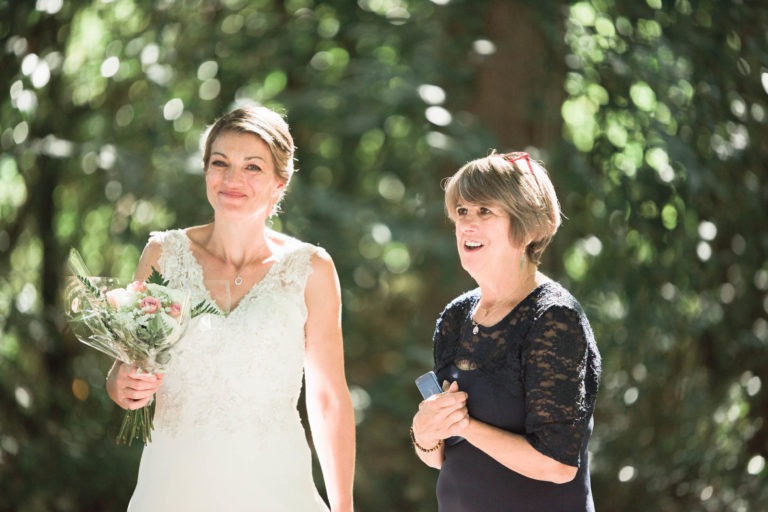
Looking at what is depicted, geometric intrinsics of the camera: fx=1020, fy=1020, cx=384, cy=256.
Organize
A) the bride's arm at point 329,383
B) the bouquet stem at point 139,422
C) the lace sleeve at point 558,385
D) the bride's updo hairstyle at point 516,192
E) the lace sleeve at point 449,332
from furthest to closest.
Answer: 1. the bride's arm at point 329,383
2. the bouquet stem at point 139,422
3. the lace sleeve at point 449,332
4. the bride's updo hairstyle at point 516,192
5. the lace sleeve at point 558,385

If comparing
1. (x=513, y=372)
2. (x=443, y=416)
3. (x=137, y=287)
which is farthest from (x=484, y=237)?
(x=137, y=287)

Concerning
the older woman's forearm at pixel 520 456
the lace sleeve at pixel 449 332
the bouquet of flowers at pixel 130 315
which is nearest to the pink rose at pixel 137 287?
the bouquet of flowers at pixel 130 315

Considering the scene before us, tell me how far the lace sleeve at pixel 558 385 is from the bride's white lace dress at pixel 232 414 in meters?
0.95

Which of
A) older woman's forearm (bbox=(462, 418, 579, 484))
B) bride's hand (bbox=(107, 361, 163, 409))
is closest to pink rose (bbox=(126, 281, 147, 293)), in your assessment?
bride's hand (bbox=(107, 361, 163, 409))

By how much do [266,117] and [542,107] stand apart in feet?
8.96

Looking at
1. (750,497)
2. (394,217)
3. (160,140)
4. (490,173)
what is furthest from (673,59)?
(490,173)

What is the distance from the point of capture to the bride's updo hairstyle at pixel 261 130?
2.84m

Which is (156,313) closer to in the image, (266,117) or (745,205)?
(266,117)

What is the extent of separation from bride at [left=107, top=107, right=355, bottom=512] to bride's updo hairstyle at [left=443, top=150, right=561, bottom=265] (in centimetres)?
79

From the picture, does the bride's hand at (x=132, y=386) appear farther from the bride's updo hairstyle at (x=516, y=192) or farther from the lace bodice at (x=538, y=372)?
the bride's updo hairstyle at (x=516, y=192)

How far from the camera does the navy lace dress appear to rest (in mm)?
2145

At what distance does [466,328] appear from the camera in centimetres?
238

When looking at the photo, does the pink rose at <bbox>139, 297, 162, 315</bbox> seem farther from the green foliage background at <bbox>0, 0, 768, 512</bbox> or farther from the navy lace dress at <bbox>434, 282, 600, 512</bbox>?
the green foliage background at <bbox>0, 0, 768, 512</bbox>

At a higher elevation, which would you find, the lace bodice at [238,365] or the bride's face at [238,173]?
the bride's face at [238,173]
